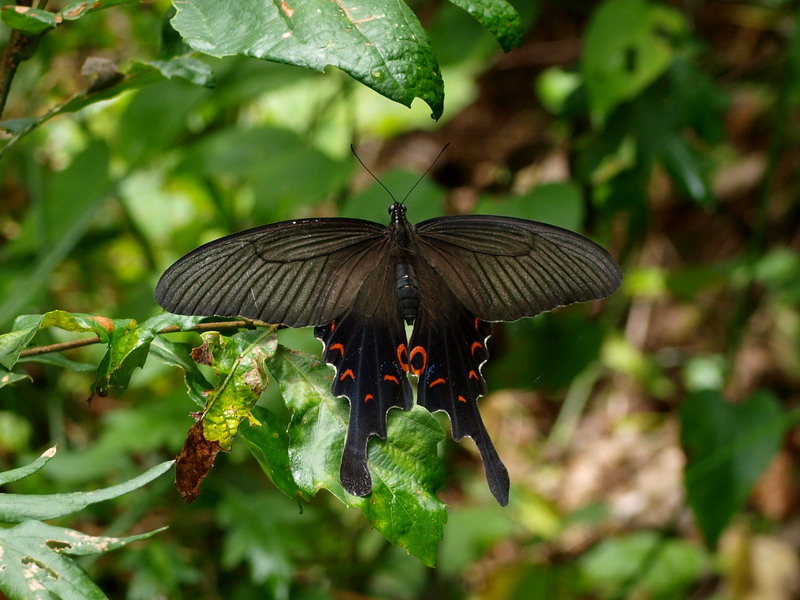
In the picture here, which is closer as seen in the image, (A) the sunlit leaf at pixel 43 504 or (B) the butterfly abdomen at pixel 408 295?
(A) the sunlit leaf at pixel 43 504

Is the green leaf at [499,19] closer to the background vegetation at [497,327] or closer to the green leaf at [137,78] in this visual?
the background vegetation at [497,327]

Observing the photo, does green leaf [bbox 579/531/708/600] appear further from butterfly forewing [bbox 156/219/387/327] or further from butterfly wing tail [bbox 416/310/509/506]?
butterfly forewing [bbox 156/219/387/327]

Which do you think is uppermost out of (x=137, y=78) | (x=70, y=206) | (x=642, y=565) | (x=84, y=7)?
(x=84, y=7)

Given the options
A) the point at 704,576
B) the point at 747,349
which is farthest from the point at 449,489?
the point at 747,349

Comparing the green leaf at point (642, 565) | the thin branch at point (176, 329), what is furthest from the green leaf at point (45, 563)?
the green leaf at point (642, 565)

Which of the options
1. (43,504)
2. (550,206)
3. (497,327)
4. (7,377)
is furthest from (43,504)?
(497,327)

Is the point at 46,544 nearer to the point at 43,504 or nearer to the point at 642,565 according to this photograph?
the point at 43,504
